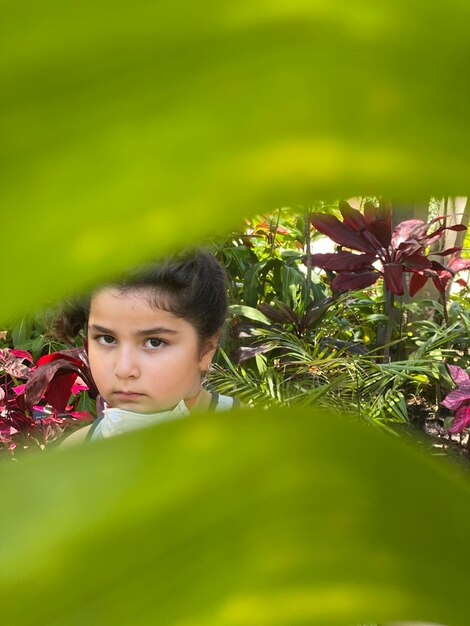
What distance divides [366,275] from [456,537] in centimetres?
170

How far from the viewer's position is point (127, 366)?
120 cm

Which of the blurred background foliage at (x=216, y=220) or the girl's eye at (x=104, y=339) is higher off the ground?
the blurred background foliage at (x=216, y=220)

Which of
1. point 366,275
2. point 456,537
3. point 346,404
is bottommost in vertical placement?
point 346,404

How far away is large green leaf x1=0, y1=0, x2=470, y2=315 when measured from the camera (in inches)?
2.8

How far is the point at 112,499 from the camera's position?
7 centimetres

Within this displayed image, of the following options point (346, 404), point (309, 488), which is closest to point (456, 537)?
point (309, 488)

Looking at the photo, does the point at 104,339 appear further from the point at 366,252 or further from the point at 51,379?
the point at 366,252

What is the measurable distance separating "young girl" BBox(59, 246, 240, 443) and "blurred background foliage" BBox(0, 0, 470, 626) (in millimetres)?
1082

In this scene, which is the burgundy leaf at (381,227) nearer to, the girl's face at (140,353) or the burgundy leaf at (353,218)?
the burgundy leaf at (353,218)

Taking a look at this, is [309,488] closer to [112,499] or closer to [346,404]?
[112,499]

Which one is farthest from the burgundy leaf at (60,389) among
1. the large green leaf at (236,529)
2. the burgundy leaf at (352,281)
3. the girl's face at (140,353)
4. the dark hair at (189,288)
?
the large green leaf at (236,529)

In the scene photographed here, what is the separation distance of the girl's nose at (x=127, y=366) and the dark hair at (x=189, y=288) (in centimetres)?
9

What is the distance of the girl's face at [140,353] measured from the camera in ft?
3.97

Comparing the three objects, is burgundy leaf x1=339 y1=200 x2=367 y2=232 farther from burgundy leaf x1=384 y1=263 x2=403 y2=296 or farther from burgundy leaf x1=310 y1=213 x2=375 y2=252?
burgundy leaf x1=384 y1=263 x2=403 y2=296
